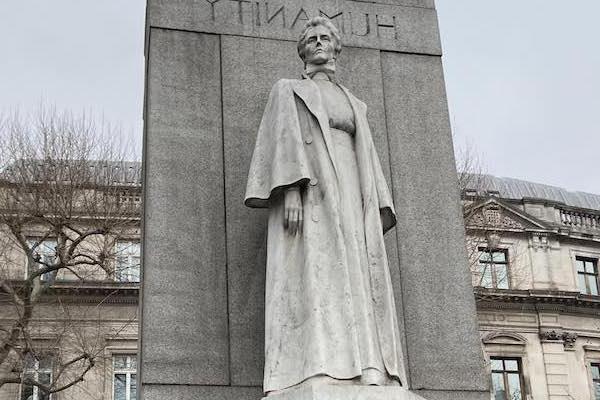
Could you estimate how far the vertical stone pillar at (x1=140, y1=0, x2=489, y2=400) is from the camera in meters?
8.83

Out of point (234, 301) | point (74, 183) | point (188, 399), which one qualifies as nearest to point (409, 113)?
point (234, 301)

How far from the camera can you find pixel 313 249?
7.82 meters

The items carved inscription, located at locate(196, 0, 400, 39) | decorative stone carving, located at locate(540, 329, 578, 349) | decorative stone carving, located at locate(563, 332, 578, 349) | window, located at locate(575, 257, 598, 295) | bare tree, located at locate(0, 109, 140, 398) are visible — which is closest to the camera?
carved inscription, located at locate(196, 0, 400, 39)

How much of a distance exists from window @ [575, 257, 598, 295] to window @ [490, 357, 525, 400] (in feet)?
17.5

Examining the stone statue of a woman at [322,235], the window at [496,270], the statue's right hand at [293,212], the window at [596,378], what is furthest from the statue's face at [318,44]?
the window at [596,378]

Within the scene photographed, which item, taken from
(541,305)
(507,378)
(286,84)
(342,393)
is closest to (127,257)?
(507,378)

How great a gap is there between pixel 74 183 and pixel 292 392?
21747mm

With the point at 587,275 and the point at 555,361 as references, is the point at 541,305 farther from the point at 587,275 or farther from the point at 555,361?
the point at 587,275

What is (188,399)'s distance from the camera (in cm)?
852

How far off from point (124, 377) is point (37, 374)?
4276mm

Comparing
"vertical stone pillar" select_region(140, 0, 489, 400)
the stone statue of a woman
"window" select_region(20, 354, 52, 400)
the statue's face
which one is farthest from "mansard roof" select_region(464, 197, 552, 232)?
the stone statue of a woman

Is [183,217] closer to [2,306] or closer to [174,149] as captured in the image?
[174,149]

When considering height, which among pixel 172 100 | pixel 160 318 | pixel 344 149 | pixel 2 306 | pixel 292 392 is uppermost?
pixel 2 306

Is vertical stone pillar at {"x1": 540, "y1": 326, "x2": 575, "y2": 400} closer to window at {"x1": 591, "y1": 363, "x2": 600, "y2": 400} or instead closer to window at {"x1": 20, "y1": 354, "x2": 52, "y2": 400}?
window at {"x1": 591, "y1": 363, "x2": 600, "y2": 400}
